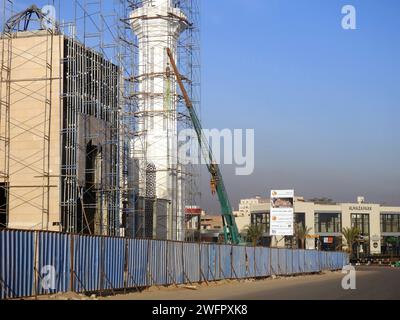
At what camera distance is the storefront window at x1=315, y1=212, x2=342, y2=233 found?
108719 millimetres

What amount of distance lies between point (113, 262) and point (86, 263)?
200 cm

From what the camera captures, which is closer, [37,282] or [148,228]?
[37,282]

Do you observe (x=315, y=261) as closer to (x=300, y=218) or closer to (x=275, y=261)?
(x=275, y=261)

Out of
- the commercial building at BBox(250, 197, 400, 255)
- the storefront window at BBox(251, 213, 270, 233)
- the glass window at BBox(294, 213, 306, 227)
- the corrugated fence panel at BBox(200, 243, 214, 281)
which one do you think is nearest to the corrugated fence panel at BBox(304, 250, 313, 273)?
the corrugated fence panel at BBox(200, 243, 214, 281)

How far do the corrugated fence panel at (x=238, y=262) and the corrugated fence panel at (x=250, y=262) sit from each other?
0.64 metres

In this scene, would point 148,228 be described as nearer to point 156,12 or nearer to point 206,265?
point 206,265

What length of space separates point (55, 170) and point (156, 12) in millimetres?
25189

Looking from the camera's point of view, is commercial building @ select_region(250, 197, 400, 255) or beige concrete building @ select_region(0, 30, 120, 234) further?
commercial building @ select_region(250, 197, 400, 255)

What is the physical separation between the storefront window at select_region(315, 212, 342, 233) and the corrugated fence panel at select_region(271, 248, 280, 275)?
213 feet

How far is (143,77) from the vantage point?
56594mm

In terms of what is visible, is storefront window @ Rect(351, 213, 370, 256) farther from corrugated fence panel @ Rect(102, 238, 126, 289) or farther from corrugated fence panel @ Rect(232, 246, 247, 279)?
corrugated fence panel @ Rect(102, 238, 126, 289)

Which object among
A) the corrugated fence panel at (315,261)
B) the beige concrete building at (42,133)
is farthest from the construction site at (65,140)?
the corrugated fence panel at (315,261)

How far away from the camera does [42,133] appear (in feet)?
118
